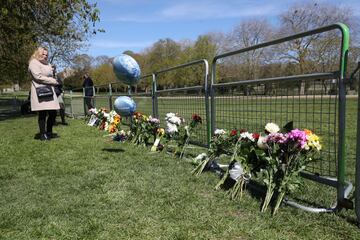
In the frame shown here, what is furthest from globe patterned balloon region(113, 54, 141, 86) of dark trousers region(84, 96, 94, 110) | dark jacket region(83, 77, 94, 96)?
dark jacket region(83, 77, 94, 96)

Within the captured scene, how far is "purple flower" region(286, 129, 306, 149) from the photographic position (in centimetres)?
363

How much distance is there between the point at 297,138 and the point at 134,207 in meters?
1.67

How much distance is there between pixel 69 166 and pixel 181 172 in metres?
1.70

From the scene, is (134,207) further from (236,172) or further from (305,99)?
(305,99)

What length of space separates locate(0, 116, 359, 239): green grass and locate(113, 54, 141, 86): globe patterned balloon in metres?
1.81

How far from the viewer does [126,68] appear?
23.1 ft

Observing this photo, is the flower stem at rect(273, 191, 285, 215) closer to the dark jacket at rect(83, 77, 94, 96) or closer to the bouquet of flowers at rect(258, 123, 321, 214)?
the bouquet of flowers at rect(258, 123, 321, 214)

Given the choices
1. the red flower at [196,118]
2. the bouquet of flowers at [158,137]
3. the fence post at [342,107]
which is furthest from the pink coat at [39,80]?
the fence post at [342,107]

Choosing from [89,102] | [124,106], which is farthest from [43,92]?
[89,102]

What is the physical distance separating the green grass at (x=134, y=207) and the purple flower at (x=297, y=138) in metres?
0.61

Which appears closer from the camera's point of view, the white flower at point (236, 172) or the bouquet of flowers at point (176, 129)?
the white flower at point (236, 172)

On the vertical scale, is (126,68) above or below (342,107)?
above

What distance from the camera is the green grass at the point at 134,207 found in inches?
125

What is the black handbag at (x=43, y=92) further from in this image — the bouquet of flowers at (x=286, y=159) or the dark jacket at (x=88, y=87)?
the dark jacket at (x=88, y=87)
